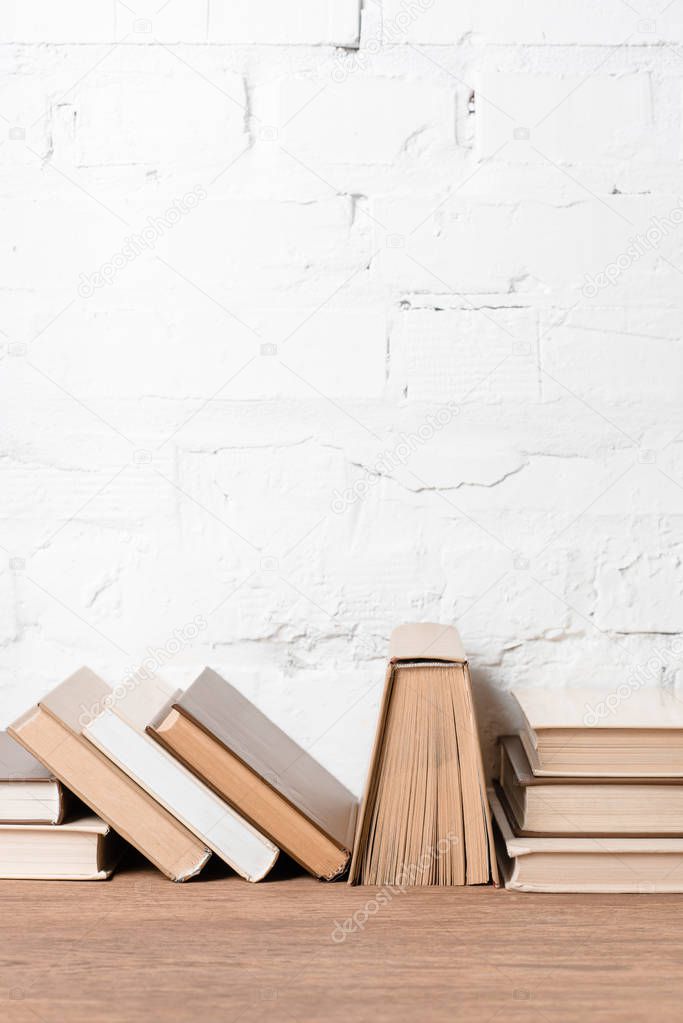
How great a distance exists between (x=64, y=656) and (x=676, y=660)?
2.71 ft

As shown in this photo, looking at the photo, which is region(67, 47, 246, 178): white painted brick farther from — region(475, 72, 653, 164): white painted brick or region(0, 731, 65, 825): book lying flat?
region(0, 731, 65, 825): book lying flat

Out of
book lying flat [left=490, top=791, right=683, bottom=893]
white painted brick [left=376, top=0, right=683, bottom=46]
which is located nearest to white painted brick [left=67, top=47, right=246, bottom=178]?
white painted brick [left=376, top=0, right=683, bottom=46]

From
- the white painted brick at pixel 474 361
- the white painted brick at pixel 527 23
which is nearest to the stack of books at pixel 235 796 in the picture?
the white painted brick at pixel 474 361

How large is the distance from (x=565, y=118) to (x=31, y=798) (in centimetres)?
108

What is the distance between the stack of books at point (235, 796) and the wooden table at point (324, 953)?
0.03 meters

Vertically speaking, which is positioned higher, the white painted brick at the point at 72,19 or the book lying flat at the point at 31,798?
the white painted brick at the point at 72,19

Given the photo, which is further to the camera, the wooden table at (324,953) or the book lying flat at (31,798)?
the book lying flat at (31,798)

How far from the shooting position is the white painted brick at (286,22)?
118 cm

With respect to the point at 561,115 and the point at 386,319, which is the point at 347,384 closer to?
the point at 386,319

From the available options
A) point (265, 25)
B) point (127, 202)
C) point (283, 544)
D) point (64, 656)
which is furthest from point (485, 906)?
point (265, 25)

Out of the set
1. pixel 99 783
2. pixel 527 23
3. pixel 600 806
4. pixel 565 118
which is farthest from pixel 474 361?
pixel 99 783

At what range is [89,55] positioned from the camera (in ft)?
3.92

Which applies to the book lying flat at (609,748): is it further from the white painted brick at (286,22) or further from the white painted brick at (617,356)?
the white painted brick at (286,22)

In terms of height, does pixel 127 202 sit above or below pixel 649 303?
above
